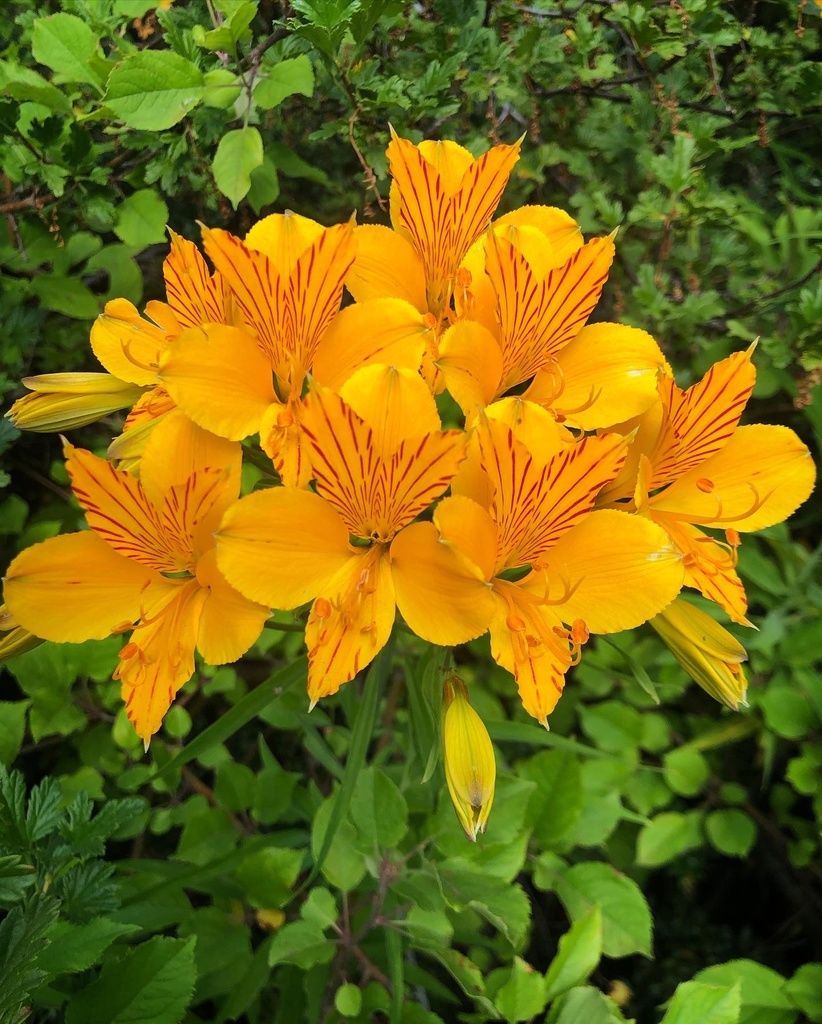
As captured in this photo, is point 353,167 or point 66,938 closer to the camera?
point 66,938

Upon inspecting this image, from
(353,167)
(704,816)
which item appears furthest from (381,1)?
(704,816)

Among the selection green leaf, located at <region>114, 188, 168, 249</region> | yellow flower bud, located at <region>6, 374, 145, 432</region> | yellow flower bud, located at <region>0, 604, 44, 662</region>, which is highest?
green leaf, located at <region>114, 188, 168, 249</region>

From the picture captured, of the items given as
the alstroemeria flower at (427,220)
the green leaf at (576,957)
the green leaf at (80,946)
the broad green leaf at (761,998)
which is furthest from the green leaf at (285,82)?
the broad green leaf at (761,998)

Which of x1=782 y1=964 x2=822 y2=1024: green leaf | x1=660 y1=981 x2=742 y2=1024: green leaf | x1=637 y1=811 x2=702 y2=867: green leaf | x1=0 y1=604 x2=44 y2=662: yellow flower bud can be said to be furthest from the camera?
x1=637 y1=811 x2=702 y2=867: green leaf

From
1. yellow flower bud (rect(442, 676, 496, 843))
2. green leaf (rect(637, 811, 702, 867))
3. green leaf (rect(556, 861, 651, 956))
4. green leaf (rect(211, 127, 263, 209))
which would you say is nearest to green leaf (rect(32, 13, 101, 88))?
green leaf (rect(211, 127, 263, 209))

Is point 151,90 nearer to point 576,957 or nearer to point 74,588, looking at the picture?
point 74,588

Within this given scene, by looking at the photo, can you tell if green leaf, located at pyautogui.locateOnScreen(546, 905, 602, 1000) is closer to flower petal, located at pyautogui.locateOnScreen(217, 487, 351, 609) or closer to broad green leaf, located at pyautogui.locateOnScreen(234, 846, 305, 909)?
broad green leaf, located at pyautogui.locateOnScreen(234, 846, 305, 909)

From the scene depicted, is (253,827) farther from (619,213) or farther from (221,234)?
(619,213)
